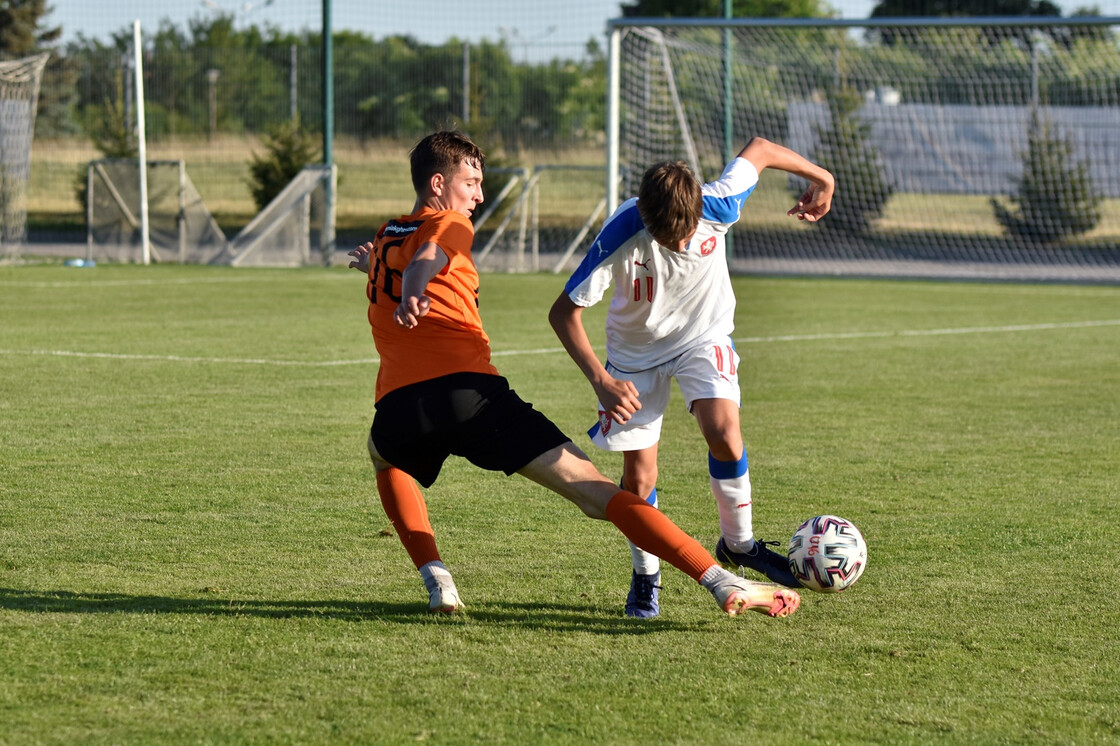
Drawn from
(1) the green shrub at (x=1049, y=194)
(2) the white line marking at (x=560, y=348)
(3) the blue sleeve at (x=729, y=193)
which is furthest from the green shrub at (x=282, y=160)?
(3) the blue sleeve at (x=729, y=193)

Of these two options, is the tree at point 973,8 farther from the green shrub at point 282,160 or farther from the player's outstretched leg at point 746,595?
the player's outstretched leg at point 746,595

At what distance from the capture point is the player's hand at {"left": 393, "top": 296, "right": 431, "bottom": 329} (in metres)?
3.93

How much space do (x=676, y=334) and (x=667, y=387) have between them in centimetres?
18

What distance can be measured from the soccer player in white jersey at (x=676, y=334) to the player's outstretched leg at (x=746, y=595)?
33cm

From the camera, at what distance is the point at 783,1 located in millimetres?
61094

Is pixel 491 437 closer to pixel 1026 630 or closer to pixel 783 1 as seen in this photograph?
pixel 1026 630

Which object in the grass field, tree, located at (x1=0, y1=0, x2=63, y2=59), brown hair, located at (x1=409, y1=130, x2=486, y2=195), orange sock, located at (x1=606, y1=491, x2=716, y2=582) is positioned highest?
tree, located at (x1=0, y1=0, x2=63, y2=59)

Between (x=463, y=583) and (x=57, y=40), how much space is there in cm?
5274

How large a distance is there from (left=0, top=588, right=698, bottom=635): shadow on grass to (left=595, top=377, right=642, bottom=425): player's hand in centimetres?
67

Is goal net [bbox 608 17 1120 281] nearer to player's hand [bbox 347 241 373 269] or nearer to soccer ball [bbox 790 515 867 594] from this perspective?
player's hand [bbox 347 241 373 269]

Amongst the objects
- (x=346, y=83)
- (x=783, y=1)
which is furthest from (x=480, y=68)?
(x=783, y=1)

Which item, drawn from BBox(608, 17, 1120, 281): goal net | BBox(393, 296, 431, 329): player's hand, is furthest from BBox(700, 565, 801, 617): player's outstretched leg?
BBox(608, 17, 1120, 281): goal net

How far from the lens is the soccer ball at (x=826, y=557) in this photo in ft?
14.9

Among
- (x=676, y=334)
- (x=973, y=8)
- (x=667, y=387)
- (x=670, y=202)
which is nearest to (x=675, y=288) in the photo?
(x=676, y=334)
